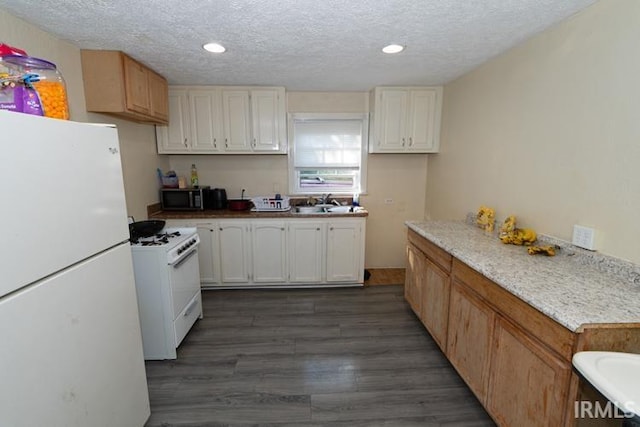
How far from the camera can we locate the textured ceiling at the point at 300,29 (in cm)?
165

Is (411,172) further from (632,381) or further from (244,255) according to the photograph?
(632,381)

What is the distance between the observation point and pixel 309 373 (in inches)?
84.2

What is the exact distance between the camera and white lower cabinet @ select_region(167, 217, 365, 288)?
3367 millimetres

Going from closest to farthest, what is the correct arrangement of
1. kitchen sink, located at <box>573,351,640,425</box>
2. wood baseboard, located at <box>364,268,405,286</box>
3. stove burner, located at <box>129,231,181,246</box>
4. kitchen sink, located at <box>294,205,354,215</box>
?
kitchen sink, located at <box>573,351,640,425</box> → stove burner, located at <box>129,231,181,246</box> → kitchen sink, located at <box>294,205,354,215</box> → wood baseboard, located at <box>364,268,405,286</box>

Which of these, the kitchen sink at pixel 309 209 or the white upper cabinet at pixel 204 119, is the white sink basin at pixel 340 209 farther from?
the white upper cabinet at pixel 204 119

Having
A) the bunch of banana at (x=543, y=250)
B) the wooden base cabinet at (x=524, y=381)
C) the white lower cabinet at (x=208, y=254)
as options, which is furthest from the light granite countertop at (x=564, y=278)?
the white lower cabinet at (x=208, y=254)

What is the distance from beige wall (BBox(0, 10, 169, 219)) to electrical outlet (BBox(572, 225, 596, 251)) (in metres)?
3.52

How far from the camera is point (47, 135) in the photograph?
41.9 inches

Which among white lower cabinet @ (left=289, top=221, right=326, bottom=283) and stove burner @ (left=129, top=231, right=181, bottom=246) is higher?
stove burner @ (left=129, top=231, right=181, bottom=246)

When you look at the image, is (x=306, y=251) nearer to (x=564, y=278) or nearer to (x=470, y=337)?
(x=470, y=337)

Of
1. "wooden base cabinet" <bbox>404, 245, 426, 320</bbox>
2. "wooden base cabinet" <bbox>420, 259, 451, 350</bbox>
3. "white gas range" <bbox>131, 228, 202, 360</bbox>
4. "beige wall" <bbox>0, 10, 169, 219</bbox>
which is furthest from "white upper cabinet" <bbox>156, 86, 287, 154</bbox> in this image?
"wooden base cabinet" <bbox>420, 259, 451, 350</bbox>

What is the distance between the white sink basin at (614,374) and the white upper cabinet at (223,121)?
10.4 ft

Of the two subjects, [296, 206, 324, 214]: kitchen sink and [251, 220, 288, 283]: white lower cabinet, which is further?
[296, 206, 324, 214]: kitchen sink

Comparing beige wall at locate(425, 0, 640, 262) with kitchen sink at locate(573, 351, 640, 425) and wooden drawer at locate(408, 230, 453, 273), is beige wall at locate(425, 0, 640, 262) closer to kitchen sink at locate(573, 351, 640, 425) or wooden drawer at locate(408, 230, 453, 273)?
wooden drawer at locate(408, 230, 453, 273)
